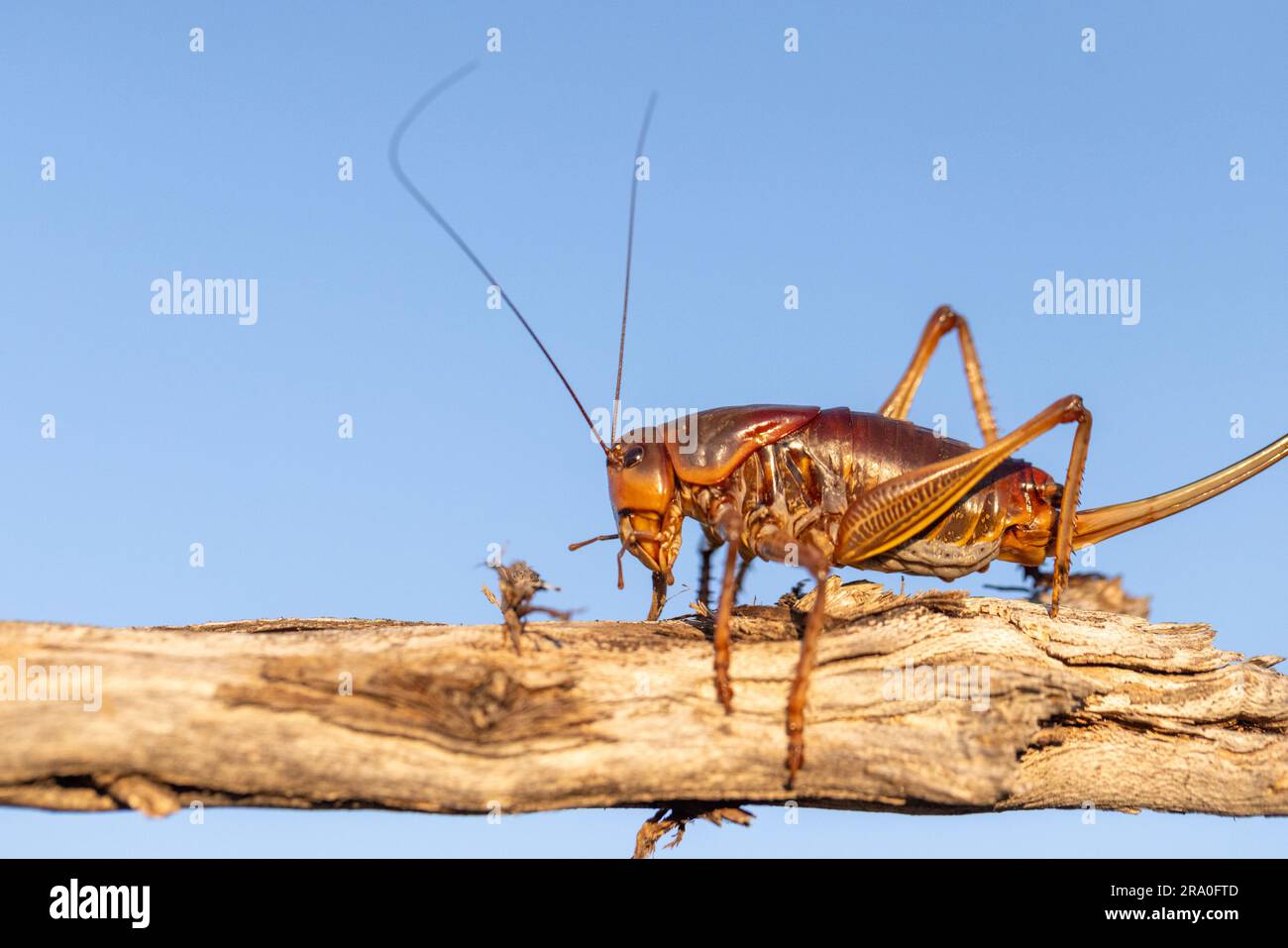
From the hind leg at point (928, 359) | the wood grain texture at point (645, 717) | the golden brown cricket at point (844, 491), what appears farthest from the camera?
the hind leg at point (928, 359)

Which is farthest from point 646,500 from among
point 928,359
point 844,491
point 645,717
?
point 928,359

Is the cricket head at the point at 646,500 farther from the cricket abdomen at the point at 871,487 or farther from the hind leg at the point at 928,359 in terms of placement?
the hind leg at the point at 928,359

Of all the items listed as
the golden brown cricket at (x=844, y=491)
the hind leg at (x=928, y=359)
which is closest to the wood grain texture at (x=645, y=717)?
the golden brown cricket at (x=844, y=491)

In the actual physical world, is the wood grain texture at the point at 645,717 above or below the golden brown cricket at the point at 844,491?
below

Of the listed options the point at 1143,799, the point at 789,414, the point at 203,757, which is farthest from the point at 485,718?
the point at 1143,799

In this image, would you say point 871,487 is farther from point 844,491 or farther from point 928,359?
point 928,359

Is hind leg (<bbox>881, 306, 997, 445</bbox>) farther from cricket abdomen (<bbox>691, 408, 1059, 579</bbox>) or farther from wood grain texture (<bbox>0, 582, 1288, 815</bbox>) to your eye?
wood grain texture (<bbox>0, 582, 1288, 815</bbox>)

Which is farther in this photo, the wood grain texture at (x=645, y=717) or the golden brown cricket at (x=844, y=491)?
the golden brown cricket at (x=844, y=491)

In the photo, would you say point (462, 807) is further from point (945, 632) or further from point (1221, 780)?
point (1221, 780)
